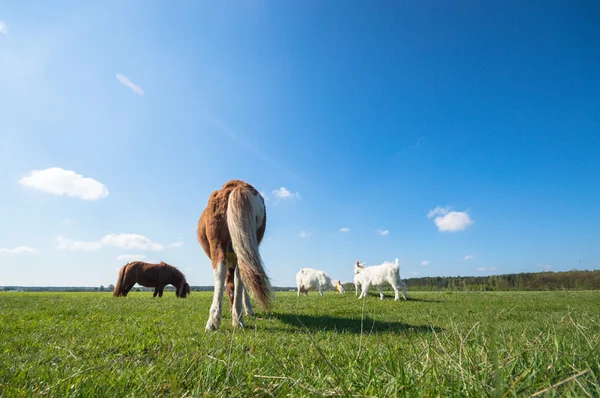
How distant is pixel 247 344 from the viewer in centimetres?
324

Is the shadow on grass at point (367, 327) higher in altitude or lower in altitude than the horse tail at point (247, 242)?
lower

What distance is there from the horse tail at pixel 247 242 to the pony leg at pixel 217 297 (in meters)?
0.47

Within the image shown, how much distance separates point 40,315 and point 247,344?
624 cm

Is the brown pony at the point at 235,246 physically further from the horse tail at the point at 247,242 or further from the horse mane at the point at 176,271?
the horse mane at the point at 176,271

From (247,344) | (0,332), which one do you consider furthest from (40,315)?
(247,344)

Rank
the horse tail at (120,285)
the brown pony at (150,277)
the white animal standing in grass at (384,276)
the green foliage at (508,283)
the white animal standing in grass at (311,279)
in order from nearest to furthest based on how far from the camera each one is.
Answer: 1. the green foliage at (508,283)
2. the white animal standing in grass at (384,276)
3. the horse tail at (120,285)
4. the brown pony at (150,277)
5. the white animal standing in grass at (311,279)

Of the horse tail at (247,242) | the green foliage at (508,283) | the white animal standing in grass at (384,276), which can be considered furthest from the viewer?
the white animal standing in grass at (384,276)

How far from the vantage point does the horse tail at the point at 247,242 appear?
500cm

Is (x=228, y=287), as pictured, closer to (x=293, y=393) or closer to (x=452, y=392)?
(x=293, y=393)

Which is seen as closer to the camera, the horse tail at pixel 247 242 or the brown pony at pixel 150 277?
the horse tail at pixel 247 242

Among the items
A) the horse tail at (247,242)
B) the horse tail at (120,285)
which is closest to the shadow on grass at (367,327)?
the horse tail at (247,242)

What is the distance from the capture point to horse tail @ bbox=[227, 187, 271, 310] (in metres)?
5.00

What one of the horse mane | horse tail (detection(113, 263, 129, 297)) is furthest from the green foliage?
horse tail (detection(113, 263, 129, 297))

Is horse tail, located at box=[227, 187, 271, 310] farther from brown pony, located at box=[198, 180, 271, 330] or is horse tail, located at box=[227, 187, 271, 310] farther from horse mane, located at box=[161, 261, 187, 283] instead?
horse mane, located at box=[161, 261, 187, 283]
